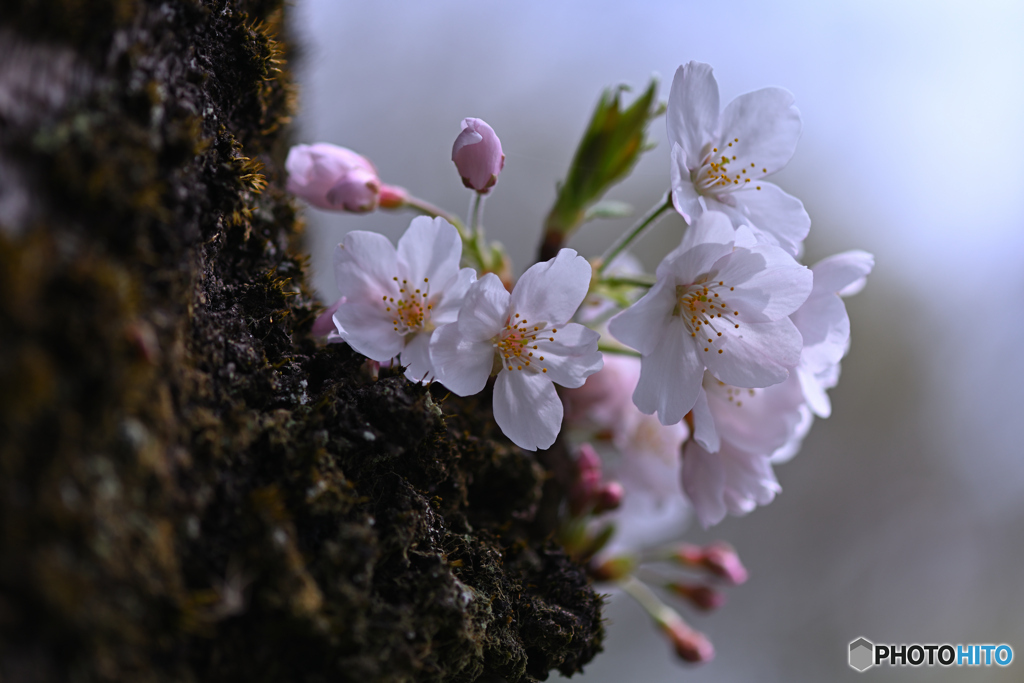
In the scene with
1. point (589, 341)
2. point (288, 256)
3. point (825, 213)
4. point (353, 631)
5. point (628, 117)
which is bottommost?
point (825, 213)

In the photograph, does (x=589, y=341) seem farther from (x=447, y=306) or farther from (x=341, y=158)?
(x=341, y=158)

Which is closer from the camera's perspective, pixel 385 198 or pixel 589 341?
pixel 589 341

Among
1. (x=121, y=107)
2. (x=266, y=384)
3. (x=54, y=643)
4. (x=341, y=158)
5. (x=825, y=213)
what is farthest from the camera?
(x=825, y=213)

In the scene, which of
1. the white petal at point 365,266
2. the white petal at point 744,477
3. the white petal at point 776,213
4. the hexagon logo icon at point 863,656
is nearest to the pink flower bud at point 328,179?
the white petal at point 365,266

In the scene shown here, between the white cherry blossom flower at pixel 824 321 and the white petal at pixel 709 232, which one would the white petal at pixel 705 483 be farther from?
the white petal at pixel 709 232

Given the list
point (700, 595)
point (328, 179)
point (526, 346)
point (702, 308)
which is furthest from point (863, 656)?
point (328, 179)

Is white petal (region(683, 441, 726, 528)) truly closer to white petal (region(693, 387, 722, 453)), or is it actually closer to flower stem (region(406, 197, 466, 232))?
white petal (region(693, 387, 722, 453))

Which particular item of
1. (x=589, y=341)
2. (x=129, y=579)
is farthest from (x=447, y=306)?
(x=129, y=579)

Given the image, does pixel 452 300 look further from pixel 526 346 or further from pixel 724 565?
pixel 724 565
